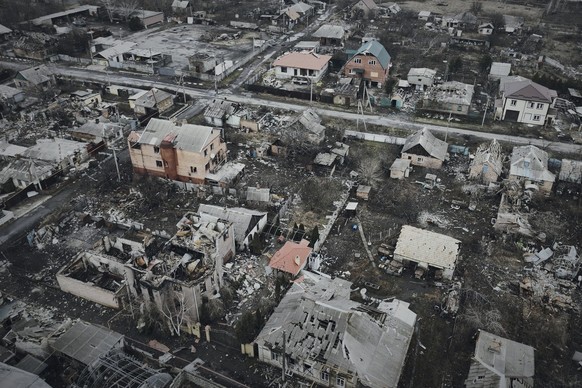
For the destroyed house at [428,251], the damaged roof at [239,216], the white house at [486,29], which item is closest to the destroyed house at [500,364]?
the destroyed house at [428,251]

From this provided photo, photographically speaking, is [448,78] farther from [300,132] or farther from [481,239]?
[481,239]

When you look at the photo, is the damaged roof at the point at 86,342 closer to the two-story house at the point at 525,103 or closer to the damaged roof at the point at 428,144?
the damaged roof at the point at 428,144

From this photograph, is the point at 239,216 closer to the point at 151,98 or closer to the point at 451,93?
the point at 151,98

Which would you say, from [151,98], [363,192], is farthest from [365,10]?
[363,192]

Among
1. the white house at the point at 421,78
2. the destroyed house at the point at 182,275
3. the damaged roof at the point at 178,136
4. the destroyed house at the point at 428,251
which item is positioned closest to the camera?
the destroyed house at the point at 182,275

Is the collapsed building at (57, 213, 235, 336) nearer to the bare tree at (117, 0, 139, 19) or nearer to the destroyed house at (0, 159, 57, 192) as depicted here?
the destroyed house at (0, 159, 57, 192)

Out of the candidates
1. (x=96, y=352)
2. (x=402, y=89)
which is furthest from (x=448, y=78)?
(x=96, y=352)
